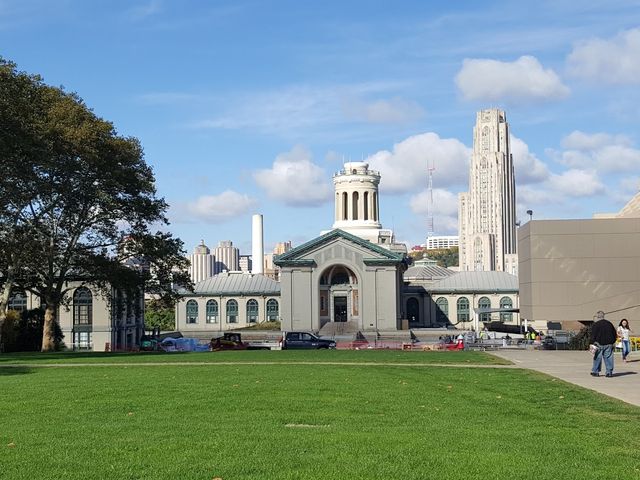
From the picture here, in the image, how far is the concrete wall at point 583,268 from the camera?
5075 centimetres

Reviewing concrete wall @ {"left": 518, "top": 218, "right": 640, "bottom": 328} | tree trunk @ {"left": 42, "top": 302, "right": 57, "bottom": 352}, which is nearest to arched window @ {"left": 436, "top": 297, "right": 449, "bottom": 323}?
concrete wall @ {"left": 518, "top": 218, "right": 640, "bottom": 328}

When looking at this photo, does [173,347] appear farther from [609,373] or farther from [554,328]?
[609,373]

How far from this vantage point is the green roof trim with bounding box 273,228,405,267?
308 feet

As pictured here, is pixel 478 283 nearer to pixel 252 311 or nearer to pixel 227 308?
pixel 252 311

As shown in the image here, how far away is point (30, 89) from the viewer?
4434 cm

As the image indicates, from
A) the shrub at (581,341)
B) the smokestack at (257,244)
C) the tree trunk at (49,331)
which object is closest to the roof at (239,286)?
the smokestack at (257,244)

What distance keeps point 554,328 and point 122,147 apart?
2903 cm

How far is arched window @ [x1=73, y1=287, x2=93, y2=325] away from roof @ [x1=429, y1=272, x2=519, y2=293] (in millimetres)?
51445

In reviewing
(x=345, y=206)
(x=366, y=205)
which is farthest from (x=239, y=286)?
A: (x=366, y=205)

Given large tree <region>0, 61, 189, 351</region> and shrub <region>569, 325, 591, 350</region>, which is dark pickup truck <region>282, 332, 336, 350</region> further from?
shrub <region>569, 325, 591, 350</region>

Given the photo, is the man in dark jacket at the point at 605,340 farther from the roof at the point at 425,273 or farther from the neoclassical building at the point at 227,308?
the roof at the point at 425,273

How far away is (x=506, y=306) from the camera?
114125 millimetres

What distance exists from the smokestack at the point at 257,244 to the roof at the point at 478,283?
42.5 meters

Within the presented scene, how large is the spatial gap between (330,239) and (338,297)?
7.09 meters
